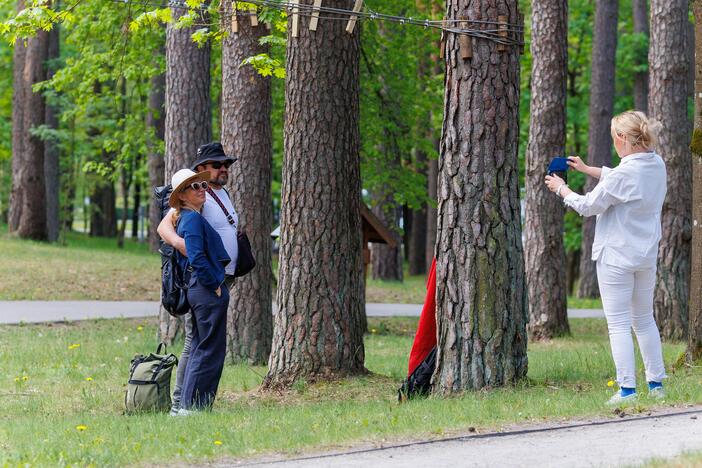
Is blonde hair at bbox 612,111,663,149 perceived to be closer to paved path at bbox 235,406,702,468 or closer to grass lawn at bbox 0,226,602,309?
paved path at bbox 235,406,702,468

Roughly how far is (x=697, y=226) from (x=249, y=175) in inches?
189

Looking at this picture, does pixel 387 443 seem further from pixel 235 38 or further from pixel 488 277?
pixel 235 38

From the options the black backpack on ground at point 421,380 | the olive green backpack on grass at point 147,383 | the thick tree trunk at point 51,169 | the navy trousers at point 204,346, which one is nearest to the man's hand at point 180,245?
the navy trousers at point 204,346

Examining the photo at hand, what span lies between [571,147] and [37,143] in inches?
692

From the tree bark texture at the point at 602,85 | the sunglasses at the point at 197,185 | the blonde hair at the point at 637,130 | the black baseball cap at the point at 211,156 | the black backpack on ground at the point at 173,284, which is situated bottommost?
the black backpack on ground at the point at 173,284

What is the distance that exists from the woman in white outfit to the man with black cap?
2446 millimetres

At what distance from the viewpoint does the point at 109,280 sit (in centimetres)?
2322

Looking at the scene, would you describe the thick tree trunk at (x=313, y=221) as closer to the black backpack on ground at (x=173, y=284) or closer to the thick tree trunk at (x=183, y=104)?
the black backpack on ground at (x=173, y=284)

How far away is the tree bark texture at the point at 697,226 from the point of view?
944 cm

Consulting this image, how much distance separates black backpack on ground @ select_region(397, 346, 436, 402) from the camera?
860 cm

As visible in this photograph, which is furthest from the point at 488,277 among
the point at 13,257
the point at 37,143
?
the point at 37,143

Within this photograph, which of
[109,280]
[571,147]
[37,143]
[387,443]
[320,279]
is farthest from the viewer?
[571,147]

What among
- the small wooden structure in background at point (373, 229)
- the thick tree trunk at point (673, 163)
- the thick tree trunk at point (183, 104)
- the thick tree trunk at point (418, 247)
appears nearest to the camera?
the thick tree trunk at point (183, 104)

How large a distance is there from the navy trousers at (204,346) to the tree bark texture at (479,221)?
5.34ft
